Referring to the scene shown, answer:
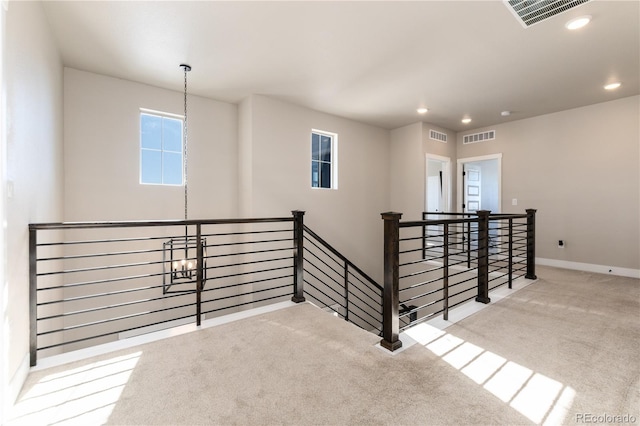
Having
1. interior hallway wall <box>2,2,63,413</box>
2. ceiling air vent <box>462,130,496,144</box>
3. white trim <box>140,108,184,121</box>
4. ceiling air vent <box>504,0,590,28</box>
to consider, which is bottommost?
interior hallway wall <box>2,2,63,413</box>

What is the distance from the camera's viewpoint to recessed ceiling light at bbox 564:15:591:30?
2.57m

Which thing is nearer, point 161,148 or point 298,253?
point 298,253

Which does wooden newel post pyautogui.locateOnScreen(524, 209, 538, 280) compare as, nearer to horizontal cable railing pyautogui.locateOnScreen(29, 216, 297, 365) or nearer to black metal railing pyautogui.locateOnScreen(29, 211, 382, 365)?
black metal railing pyautogui.locateOnScreen(29, 211, 382, 365)

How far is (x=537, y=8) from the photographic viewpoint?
246 cm

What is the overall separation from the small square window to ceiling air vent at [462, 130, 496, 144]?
553cm

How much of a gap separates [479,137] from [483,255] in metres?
4.00

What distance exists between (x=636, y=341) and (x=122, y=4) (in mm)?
4839

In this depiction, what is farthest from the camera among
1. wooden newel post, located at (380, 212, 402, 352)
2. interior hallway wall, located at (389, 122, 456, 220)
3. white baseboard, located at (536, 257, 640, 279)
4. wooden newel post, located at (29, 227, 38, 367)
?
interior hallway wall, located at (389, 122, 456, 220)

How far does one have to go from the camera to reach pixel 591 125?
471cm

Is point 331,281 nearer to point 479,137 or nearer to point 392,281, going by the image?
point 392,281

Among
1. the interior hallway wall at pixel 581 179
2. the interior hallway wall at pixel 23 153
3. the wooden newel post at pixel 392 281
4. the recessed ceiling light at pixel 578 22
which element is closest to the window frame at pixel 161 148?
the interior hallway wall at pixel 23 153

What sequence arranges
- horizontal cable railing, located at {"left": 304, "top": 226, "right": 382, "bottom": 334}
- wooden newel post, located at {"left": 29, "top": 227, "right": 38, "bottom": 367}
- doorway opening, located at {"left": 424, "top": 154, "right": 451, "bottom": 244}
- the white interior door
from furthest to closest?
1. the white interior door
2. doorway opening, located at {"left": 424, "top": 154, "right": 451, "bottom": 244}
3. horizontal cable railing, located at {"left": 304, "top": 226, "right": 382, "bottom": 334}
4. wooden newel post, located at {"left": 29, "top": 227, "right": 38, "bottom": 367}

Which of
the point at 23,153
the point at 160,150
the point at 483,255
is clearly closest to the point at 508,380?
the point at 483,255

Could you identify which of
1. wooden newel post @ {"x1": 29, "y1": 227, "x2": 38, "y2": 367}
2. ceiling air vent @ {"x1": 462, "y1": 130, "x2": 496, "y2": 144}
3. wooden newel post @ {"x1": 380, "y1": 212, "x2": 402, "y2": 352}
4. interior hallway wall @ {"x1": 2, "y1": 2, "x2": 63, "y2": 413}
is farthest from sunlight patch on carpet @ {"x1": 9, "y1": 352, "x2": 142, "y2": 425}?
ceiling air vent @ {"x1": 462, "y1": 130, "x2": 496, "y2": 144}
